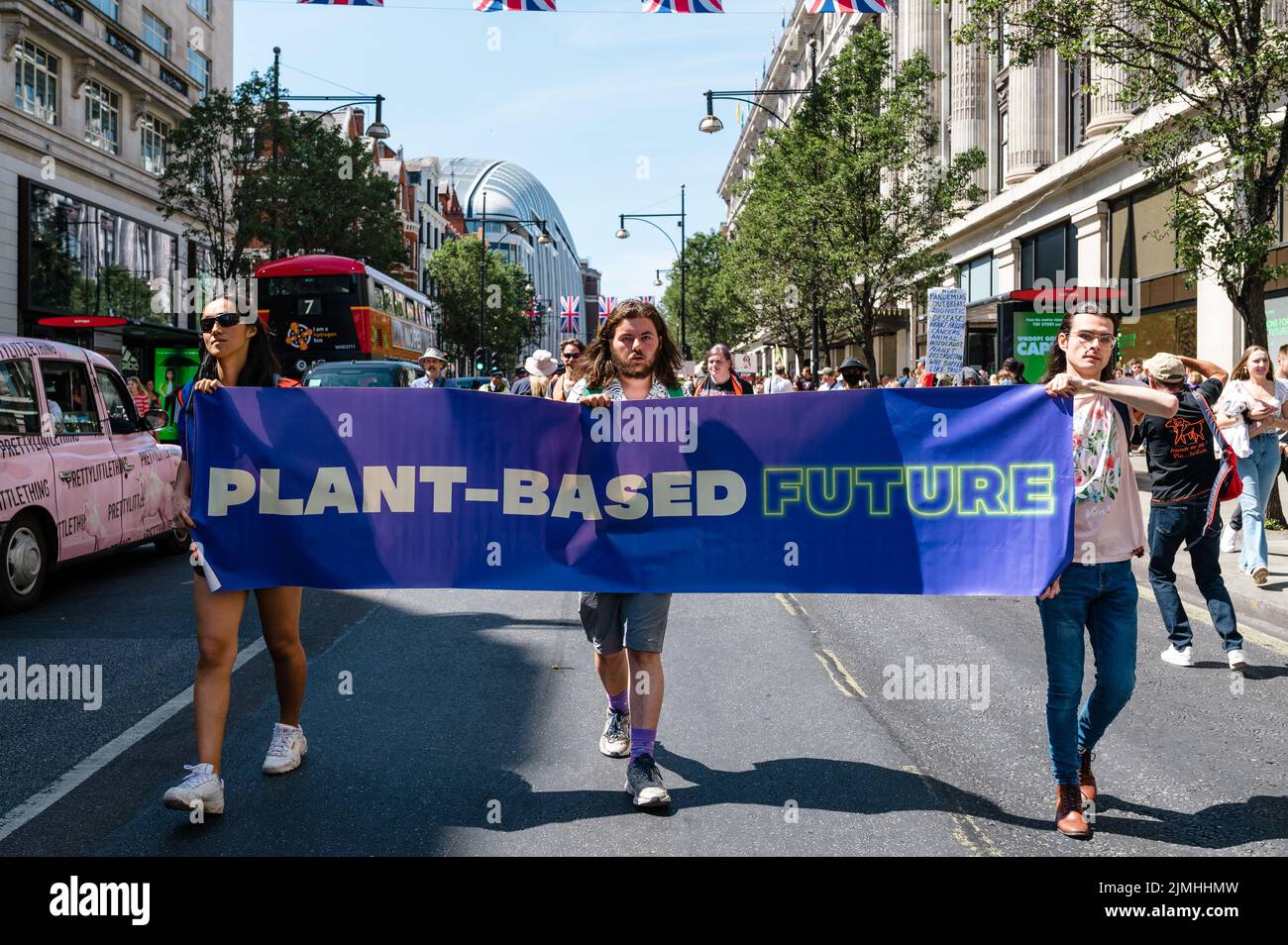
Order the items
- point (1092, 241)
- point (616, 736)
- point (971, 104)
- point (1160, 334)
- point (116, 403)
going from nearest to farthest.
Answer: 1. point (616, 736)
2. point (116, 403)
3. point (1160, 334)
4. point (1092, 241)
5. point (971, 104)

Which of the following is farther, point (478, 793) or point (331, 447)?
point (331, 447)

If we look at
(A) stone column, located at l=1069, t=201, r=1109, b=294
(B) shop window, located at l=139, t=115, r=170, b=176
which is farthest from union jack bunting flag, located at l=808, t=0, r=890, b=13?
(B) shop window, located at l=139, t=115, r=170, b=176

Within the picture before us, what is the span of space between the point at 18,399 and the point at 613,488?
6.20 m

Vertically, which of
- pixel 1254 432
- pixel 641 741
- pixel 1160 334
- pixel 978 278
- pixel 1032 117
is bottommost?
pixel 641 741

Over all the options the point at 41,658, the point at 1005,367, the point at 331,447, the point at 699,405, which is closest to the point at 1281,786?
the point at 699,405

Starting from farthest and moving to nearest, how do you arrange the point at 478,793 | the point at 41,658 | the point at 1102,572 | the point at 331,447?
the point at 41,658
the point at 331,447
the point at 478,793
the point at 1102,572

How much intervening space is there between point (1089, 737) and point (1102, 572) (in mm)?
716

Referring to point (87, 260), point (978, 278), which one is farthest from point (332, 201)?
point (978, 278)

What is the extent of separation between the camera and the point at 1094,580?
4.39 meters

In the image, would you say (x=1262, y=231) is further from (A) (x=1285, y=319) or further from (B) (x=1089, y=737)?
(B) (x=1089, y=737)

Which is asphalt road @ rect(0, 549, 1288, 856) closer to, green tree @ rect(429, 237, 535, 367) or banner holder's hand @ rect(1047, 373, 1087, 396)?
banner holder's hand @ rect(1047, 373, 1087, 396)

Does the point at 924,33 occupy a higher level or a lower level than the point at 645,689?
higher

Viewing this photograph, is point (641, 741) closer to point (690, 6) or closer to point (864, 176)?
point (690, 6)

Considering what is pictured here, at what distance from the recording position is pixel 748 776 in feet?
16.4
